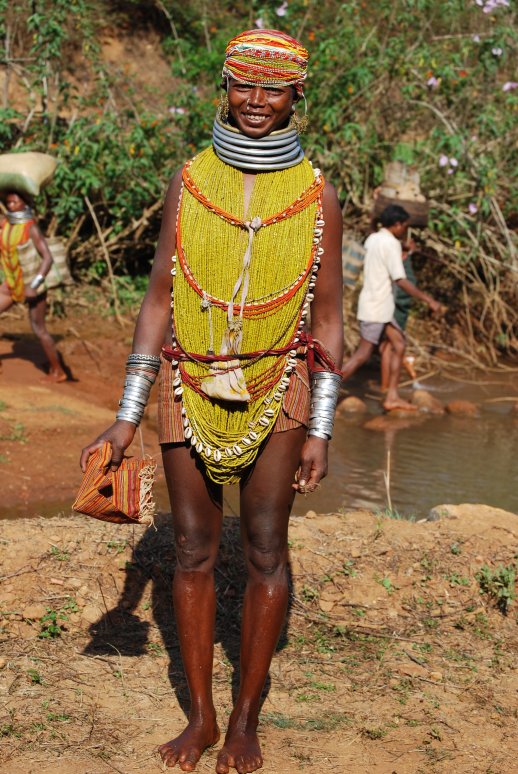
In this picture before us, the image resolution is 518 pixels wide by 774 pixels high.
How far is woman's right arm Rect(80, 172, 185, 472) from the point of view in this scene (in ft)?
9.70

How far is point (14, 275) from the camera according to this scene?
8.06 meters

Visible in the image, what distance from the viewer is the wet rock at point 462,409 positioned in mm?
8953

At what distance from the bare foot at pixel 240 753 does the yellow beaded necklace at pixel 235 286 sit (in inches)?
28.9

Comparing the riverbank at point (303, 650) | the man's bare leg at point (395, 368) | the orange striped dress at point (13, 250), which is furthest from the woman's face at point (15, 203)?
the riverbank at point (303, 650)

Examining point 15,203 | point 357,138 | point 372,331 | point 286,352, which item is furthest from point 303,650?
point 357,138

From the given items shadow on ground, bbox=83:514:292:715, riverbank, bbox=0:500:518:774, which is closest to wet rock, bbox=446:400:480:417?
riverbank, bbox=0:500:518:774

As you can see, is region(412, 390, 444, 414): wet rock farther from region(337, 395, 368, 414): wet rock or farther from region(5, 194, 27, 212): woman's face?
region(5, 194, 27, 212): woman's face

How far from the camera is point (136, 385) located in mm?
3002

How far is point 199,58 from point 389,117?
218cm

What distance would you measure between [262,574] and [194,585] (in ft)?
0.65

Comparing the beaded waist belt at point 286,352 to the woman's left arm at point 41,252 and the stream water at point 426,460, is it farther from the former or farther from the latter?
the woman's left arm at point 41,252

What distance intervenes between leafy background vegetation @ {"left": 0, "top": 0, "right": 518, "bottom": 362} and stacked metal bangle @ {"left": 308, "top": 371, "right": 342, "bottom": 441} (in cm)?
685

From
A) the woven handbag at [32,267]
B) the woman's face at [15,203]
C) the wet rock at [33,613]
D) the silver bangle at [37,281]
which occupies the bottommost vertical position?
the wet rock at [33,613]

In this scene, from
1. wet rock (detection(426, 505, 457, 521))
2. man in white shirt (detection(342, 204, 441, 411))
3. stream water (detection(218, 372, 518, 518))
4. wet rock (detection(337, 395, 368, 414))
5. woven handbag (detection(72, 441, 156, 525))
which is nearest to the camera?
woven handbag (detection(72, 441, 156, 525))
